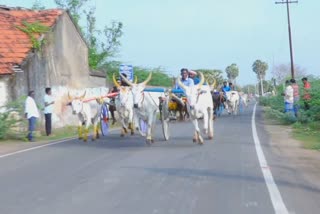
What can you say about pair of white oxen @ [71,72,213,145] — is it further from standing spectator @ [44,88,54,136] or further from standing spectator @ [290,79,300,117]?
standing spectator @ [290,79,300,117]

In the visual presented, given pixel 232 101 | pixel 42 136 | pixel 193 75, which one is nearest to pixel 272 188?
pixel 193 75

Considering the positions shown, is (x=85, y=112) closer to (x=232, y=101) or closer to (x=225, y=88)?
(x=225, y=88)

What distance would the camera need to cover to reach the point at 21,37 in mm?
25266

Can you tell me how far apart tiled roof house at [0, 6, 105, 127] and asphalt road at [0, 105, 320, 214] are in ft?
25.7

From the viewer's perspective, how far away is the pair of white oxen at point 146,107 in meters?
16.1

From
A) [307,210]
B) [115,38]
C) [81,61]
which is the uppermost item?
[115,38]

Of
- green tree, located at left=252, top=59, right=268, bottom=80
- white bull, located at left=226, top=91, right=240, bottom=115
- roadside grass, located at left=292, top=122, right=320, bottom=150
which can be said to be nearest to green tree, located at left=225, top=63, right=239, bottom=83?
green tree, located at left=252, top=59, right=268, bottom=80

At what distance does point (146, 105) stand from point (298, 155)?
4841 millimetres

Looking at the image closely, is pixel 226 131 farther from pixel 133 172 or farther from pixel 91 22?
pixel 91 22

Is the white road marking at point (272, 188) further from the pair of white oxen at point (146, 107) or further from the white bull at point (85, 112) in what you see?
the white bull at point (85, 112)

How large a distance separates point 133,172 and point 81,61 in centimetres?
2043

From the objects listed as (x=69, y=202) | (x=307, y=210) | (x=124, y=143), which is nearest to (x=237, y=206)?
(x=307, y=210)

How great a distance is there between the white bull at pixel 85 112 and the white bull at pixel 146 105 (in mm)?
2182

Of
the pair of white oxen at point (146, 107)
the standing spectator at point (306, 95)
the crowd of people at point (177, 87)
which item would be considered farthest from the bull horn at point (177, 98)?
the standing spectator at point (306, 95)
